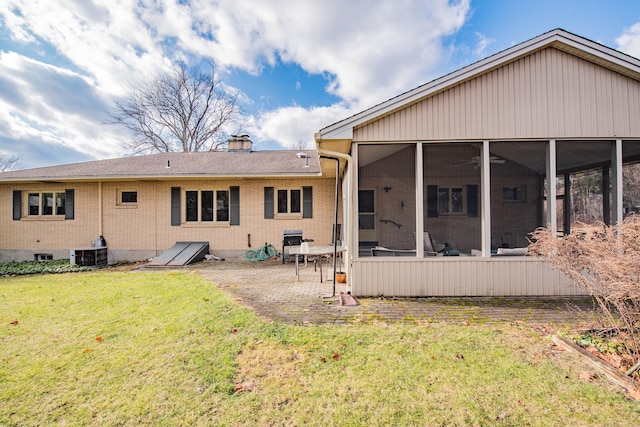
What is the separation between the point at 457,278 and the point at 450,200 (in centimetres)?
528

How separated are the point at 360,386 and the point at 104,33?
1256cm

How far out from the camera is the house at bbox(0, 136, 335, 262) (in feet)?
33.5

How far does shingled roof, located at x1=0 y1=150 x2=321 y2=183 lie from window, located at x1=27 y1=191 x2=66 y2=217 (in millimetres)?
836

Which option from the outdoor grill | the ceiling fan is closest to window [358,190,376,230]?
the outdoor grill

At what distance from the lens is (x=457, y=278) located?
515cm

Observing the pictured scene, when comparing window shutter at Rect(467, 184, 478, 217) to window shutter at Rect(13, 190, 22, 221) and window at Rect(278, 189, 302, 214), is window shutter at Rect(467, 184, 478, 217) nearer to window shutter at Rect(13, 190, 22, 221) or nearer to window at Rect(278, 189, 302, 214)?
window at Rect(278, 189, 302, 214)

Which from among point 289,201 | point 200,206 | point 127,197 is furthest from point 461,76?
point 127,197

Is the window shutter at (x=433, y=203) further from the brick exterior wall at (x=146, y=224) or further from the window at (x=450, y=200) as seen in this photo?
the brick exterior wall at (x=146, y=224)

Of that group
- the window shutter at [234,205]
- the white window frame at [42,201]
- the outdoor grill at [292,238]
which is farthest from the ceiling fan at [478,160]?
the white window frame at [42,201]

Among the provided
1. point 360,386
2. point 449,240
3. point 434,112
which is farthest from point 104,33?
point 449,240

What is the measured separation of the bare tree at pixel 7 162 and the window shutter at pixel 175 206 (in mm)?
34594

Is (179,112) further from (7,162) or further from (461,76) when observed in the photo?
(7,162)

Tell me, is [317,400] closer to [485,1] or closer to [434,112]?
[434,112]

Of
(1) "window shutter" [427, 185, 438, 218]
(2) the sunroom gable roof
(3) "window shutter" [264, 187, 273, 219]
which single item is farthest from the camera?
(3) "window shutter" [264, 187, 273, 219]
